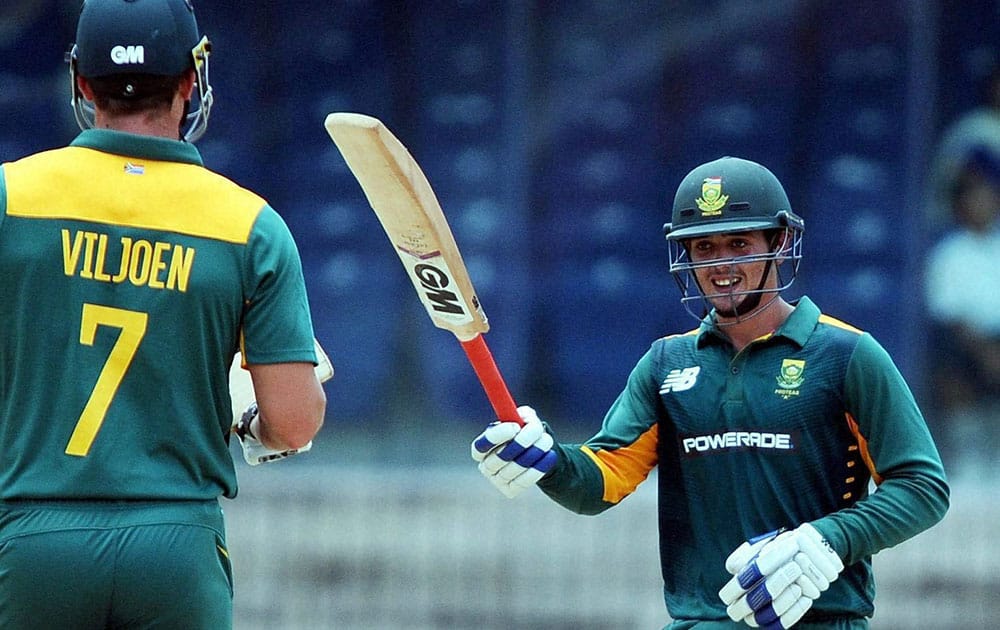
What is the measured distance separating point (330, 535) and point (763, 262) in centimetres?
325

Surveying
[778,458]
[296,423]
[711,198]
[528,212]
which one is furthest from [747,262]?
[528,212]

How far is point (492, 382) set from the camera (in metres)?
3.61

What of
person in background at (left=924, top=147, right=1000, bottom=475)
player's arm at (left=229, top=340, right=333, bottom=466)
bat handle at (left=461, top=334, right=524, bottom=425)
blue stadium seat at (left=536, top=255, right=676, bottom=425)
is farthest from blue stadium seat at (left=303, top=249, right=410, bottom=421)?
→ player's arm at (left=229, top=340, right=333, bottom=466)

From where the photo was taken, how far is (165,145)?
297 centimetres

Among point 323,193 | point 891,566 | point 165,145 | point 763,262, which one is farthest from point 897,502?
point 323,193

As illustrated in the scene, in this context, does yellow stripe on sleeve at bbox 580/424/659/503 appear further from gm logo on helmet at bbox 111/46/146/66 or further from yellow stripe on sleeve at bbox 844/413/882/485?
gm logo on helmet at bbox 111/46/146/66

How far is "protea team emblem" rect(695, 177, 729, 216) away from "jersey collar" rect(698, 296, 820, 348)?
230 mm

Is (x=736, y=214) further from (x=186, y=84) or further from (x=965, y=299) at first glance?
(x=965, y=299)

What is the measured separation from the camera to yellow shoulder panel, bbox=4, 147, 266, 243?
2895 millimetres

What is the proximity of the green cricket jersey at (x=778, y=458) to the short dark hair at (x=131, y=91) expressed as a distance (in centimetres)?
110

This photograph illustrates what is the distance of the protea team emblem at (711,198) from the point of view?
353 centimetres

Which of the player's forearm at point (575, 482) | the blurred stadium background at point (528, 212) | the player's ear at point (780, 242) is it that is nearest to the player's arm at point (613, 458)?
the player's forearm at point (575, 482)

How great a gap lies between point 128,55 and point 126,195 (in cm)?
23

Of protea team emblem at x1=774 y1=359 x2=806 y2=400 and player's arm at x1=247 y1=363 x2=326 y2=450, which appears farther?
protea team emblem at x1=774 y1=359 x2=806 y2=400
